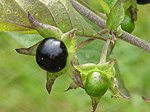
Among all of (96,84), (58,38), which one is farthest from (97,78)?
(58,38)

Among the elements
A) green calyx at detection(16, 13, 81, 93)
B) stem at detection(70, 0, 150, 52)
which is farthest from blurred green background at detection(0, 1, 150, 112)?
green calyx at detection(16, 13, 81, 93)

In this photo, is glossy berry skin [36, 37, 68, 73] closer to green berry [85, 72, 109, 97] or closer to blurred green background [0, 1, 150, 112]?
green berry [85, 72, 109, 97]

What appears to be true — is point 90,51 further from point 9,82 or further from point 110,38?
point 9,82

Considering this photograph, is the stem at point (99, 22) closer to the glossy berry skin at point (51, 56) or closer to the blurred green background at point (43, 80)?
the glossy berry skin at point (51, 56)

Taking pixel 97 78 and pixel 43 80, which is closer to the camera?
pixel 97 78

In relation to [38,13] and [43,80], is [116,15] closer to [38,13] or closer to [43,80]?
[38,13]

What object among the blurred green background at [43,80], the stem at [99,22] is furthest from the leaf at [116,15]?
the blurred green background at [43,80]

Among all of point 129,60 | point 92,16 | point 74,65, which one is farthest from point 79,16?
point 129,60
